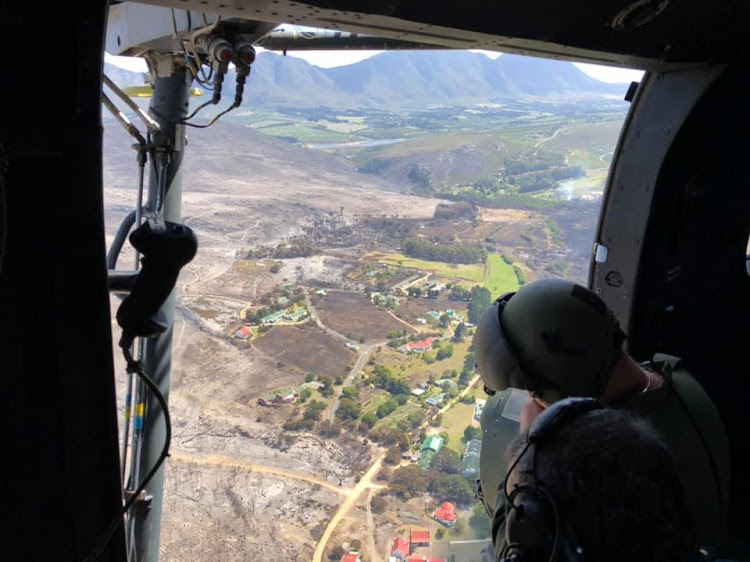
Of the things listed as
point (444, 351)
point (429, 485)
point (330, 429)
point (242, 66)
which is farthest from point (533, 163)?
point (242, 66)

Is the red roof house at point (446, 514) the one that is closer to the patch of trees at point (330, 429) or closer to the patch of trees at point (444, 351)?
the patch of trees at point (330, 429)

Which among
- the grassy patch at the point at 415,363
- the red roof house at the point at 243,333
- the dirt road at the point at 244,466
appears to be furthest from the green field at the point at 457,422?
the red roof house at the point at 243,333

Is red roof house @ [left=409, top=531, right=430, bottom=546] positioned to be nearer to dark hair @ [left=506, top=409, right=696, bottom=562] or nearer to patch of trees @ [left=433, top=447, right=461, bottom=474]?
patch of trees @ [left=433, top=447, right=461, bottom=474]

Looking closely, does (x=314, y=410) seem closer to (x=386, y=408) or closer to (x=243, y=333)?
(x=386, y=408)

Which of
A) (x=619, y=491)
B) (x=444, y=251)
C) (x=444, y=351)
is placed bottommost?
(x=444, y=351)

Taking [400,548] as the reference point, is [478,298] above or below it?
above

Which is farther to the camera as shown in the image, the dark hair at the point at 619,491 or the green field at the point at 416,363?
the green field at the point at 416,363

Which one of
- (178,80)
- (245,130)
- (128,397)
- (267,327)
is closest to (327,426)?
(267,327)
